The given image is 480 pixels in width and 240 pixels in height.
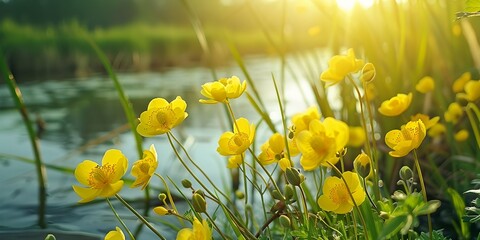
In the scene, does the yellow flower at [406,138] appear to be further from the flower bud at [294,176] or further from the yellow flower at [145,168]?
the yellow flower at [145,168]

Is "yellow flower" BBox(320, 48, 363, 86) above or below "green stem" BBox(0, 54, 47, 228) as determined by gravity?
below

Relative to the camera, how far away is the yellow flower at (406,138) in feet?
2.01

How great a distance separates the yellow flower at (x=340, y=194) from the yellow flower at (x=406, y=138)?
55mm

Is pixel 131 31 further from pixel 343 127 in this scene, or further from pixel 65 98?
pixel 343 127

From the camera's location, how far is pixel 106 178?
647 mm

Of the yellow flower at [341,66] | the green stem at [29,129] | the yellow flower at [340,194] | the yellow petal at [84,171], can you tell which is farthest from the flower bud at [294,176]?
the green stem at [29,129]

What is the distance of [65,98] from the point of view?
13.3ft

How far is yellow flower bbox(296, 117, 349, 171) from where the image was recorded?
21.9 inches

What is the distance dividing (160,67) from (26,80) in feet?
7.85

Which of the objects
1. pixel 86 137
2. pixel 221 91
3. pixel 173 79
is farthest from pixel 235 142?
pixel 173 79

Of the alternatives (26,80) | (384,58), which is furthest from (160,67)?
(384,58)

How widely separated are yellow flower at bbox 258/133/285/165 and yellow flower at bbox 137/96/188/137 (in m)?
0.15

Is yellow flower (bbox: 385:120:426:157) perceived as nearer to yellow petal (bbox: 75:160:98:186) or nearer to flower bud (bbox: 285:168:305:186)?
flower bud (bbox: 285:168:305:186)

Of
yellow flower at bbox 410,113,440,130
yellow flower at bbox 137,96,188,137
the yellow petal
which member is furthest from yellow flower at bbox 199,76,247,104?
yellow flower at bbox 410,113,440,130
